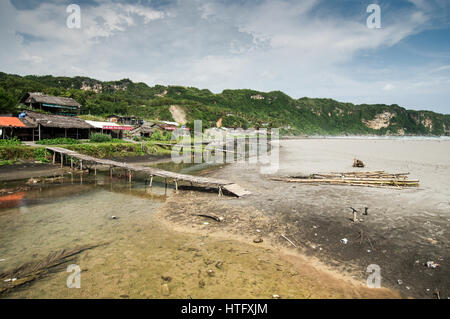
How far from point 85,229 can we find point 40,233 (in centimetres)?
178

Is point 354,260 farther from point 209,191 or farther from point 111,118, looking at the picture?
point 111,118

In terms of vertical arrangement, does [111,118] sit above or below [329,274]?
above

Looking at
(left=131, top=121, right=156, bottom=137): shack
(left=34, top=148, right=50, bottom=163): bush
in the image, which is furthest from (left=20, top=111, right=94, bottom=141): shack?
(left=131, top=121, right=156, bottom=137): shack

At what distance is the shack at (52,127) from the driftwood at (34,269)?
100 feet

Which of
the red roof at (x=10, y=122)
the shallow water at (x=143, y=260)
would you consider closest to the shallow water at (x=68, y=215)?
the shallow water at (x=143, y=260)

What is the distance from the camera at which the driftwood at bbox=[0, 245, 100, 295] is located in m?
6.62

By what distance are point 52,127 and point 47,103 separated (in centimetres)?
1887

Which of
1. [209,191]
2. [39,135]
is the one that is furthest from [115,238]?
[39,135]

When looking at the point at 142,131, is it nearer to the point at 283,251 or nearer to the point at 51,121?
the point at 51,121

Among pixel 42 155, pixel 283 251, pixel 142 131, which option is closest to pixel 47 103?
pixel 142 131

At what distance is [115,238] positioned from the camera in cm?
952

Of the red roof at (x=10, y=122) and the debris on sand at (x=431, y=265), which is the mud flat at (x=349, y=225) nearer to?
the debris on sand at (x=431, y=265)

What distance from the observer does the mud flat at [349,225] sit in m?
7.18
